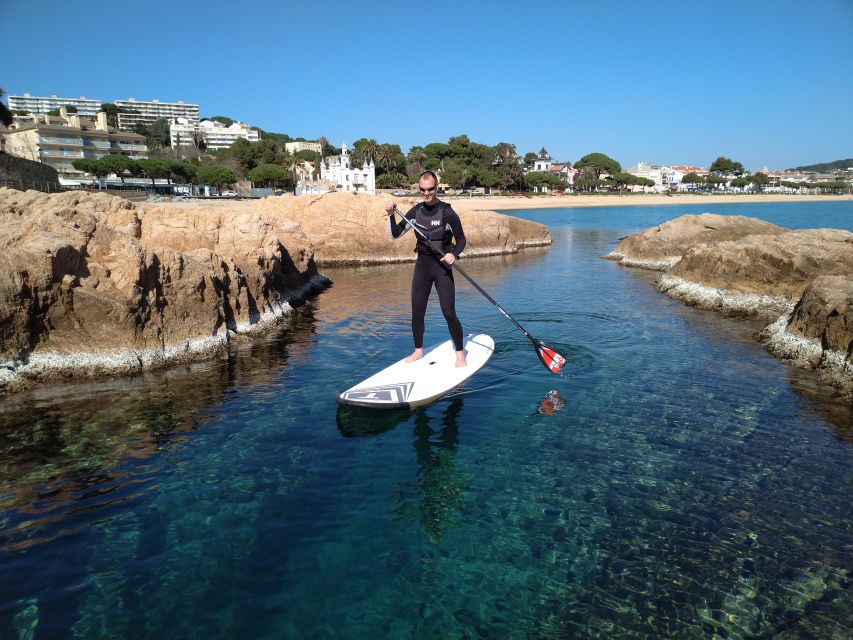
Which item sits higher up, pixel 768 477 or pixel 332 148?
pixel 332 148

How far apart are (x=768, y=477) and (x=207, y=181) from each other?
3179 inches

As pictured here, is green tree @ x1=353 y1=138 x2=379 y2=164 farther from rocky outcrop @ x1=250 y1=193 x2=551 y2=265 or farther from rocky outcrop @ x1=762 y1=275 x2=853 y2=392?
rocky outcrop @ x1=762 y1=275 x2=853 y2=392

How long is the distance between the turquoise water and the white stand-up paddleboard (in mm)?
256

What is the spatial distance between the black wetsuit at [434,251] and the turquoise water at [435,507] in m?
1.55

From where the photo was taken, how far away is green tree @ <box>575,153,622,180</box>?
166m

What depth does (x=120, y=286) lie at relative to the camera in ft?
32.9

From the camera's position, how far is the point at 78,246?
1027 centimetres

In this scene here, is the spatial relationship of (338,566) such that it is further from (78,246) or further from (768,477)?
(78,246)

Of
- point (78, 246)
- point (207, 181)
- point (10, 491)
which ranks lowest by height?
point (10, 491)

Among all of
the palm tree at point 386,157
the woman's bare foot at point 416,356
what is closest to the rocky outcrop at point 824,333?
the woman's bare foot at point 416,356

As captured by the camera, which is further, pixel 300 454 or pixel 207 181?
pixel 207 181

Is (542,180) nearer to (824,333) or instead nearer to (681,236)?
(681,236)

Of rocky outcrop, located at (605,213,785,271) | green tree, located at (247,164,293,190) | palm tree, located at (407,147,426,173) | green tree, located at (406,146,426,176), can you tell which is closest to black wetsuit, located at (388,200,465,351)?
rocky outcrop, located at (605,213,785,271)

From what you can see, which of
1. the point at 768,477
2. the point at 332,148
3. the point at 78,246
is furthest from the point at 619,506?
the point at 332,148
